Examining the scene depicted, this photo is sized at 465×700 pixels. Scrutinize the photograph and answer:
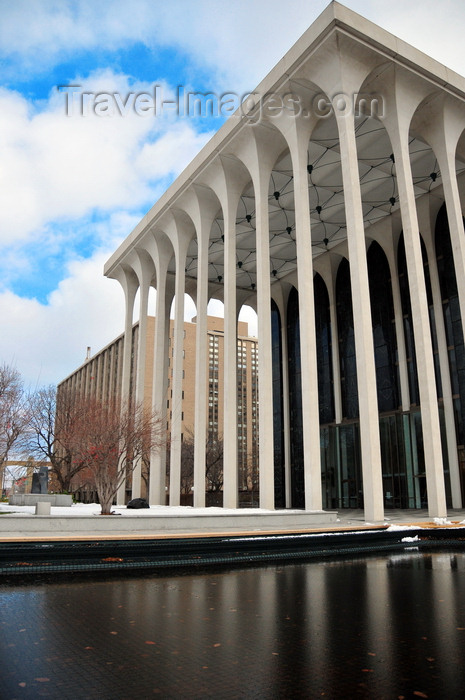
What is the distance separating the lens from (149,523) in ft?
50.9

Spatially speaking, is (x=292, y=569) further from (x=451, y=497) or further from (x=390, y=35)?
(x=390, y=35)

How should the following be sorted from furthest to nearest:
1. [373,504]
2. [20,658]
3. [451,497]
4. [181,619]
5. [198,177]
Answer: [198,177] < [451,497] < [373,504] < [181,619] < [20,658]

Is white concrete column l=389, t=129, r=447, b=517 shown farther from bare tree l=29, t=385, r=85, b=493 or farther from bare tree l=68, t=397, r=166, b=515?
bare tree l=29, t=385, r=85, b=493

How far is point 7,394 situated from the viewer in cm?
3291

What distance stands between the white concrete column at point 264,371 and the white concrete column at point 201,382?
202 inches

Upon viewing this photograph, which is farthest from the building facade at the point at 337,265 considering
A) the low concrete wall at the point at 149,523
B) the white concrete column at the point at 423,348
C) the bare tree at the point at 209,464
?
the bare tree at the point at 209,464

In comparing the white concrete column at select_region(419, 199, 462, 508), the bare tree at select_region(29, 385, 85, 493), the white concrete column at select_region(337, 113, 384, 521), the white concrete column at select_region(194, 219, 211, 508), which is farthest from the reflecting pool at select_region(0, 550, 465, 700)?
the bare tree at select_region(29, 385, 85, 493)

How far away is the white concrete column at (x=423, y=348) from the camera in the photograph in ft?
65.4

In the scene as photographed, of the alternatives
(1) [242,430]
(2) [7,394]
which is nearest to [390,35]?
(2) [7,394]

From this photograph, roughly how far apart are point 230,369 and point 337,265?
46.1ft

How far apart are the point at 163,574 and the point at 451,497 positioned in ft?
68.4

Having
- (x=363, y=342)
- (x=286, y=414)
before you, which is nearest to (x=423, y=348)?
(x=363, y=342)

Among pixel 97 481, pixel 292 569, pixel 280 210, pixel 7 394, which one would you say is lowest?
pixel 292 569

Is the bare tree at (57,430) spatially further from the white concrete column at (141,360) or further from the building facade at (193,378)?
the building facade at (193,378)
